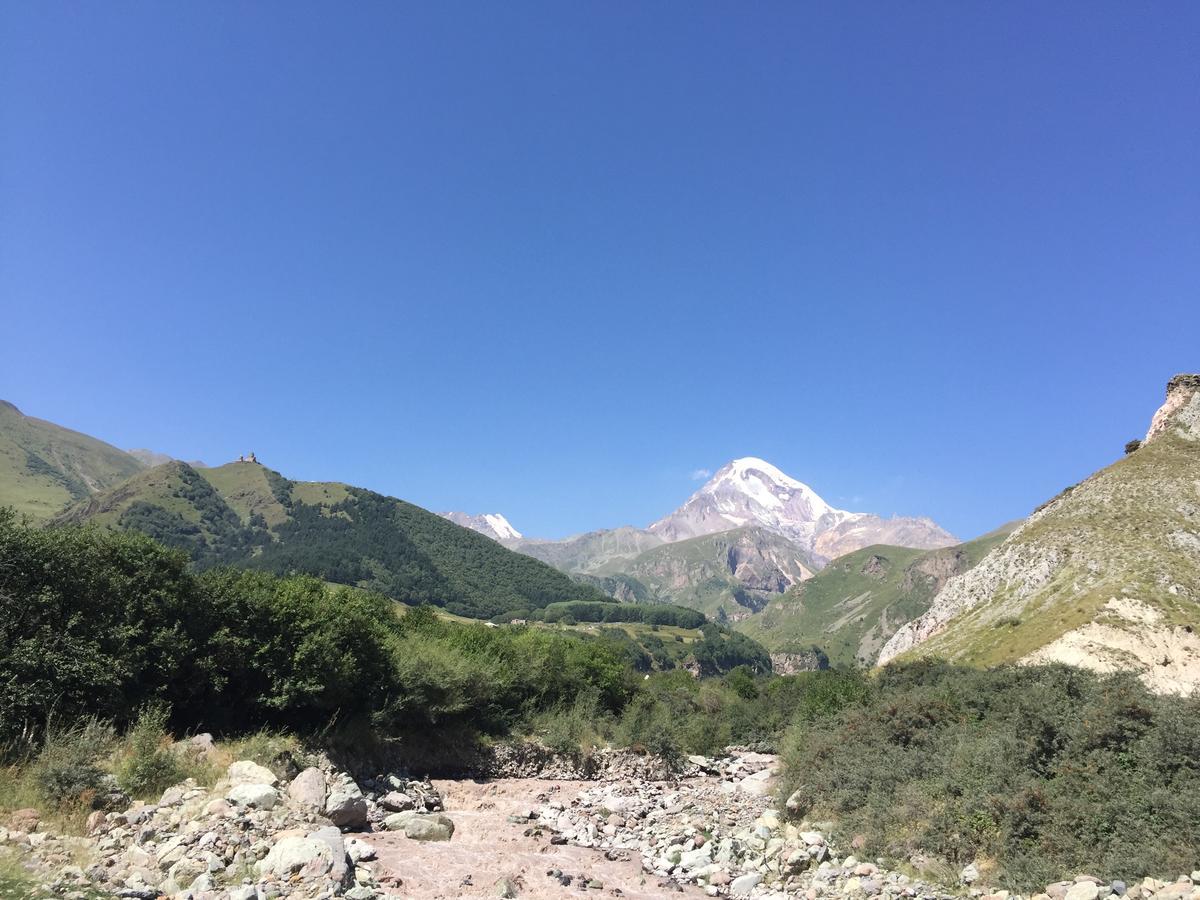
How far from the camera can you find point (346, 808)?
75.7ft

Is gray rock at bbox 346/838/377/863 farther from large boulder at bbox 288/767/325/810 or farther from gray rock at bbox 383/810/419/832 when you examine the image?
gray rock at bbox 383/810/419/832

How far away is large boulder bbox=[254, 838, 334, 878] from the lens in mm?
16031

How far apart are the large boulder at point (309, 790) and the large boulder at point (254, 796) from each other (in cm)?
182

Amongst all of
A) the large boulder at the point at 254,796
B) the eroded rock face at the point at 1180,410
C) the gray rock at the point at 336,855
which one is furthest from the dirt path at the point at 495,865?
the eroded rock face at the point at 1180,410

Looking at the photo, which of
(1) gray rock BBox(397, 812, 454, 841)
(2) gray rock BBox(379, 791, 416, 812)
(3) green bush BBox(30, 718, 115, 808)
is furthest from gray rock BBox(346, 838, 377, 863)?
(3) green bush BBox(30, 718, 115, 808)

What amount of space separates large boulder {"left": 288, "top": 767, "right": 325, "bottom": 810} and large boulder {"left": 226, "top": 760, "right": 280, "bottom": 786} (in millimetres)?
764

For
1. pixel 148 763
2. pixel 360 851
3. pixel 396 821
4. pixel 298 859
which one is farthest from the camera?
pixel 396 821

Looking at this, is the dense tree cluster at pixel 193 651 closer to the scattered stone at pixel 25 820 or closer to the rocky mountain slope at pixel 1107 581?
the scattered stone at pixel 25 820

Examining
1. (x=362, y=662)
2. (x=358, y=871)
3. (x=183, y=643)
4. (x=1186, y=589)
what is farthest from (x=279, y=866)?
(x=1186, y=589)

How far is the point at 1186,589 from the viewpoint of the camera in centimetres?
6600

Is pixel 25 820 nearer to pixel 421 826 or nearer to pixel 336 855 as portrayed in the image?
pixel 336 855

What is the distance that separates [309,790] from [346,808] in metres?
1.63

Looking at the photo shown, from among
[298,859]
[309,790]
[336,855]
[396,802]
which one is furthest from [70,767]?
[396,802]

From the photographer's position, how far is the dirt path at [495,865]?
63.4ft
